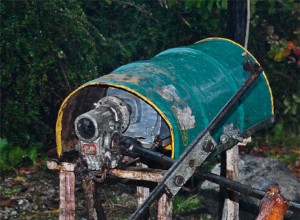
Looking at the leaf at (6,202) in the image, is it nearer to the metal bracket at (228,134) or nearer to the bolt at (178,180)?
the metal bracket at (228,134)

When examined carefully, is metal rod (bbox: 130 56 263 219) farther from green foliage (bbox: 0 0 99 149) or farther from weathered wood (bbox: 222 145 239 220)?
green foliage (bbox: 0 0 99 149)

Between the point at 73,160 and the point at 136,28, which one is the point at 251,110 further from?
the point at 136,28

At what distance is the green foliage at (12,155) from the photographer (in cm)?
801

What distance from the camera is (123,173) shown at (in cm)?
440

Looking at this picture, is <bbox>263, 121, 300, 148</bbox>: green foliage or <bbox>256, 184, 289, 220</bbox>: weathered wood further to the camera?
<bbox>263, 121, 300, 148</bbox>: green foliage

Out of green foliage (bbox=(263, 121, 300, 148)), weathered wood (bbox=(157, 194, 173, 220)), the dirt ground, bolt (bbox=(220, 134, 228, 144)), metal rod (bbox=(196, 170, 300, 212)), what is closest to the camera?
metal rod (bbox=(196, 170, 300, 212))

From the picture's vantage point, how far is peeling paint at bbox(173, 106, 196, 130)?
4.51 m

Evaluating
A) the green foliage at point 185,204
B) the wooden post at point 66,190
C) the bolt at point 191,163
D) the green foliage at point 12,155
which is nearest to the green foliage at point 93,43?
the green foliage at point 12,155

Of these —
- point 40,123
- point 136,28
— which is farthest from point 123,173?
point 136,28

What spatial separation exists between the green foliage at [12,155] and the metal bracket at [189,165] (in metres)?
4.50

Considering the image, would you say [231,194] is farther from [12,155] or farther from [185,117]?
[12,155]

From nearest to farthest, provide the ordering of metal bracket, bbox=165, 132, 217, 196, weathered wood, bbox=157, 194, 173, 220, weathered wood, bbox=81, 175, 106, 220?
metal bracket, bbox=165, 132, 217, 196
weathered wood, bbox=157, 194, 173, 220
weathered wood, bbox=81, 175, 106, 220

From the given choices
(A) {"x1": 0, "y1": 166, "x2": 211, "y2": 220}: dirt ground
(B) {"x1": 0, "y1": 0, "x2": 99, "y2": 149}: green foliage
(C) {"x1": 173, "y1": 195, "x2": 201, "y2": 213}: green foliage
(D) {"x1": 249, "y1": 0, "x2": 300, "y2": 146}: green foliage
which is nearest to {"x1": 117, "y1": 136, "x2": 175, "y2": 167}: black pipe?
(A) {"x1": 0, "y1": 166, "x2": 211, "y2": 220}: dirt ground

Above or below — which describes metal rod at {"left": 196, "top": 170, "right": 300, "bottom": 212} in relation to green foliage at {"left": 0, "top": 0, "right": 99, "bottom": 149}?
below
